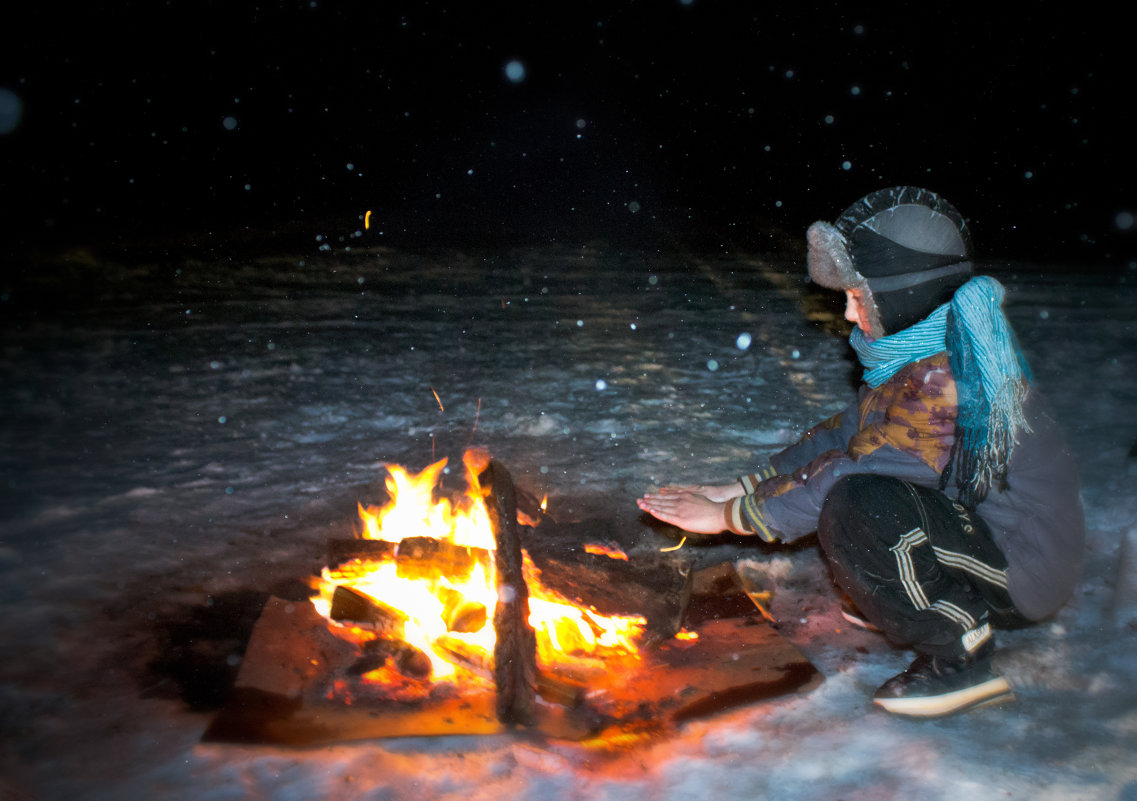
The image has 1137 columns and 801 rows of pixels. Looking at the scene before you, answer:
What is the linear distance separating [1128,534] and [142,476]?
4543mm

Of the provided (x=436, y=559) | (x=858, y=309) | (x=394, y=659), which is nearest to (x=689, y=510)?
(x=858, y=309)

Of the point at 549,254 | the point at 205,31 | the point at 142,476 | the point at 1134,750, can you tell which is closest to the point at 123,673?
the point at 142,476

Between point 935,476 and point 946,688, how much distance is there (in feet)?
2.05

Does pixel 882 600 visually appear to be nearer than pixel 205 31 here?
Yes

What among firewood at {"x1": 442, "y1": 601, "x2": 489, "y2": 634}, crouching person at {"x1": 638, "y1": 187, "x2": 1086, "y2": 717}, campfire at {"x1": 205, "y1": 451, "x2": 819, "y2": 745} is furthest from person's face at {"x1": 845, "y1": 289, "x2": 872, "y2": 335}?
firewood at {"x1": 442, "y1": 601, "x2": 489, "y2": 634}

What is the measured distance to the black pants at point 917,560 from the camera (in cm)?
217

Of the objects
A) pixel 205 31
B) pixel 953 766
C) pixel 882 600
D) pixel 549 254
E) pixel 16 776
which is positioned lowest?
pixel 16 776

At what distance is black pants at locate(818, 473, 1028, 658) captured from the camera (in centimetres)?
217

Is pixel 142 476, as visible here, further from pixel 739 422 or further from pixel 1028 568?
pixel 1028 568

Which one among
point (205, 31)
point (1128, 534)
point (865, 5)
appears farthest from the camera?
point (865, 5)

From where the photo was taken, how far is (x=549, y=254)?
11430 millimetres

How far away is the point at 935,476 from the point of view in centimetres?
226

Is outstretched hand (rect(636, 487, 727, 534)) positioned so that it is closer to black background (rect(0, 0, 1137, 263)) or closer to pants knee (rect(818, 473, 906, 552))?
pants knee (rect(818, 473, 906, 552))

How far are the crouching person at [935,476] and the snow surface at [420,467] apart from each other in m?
0.29
